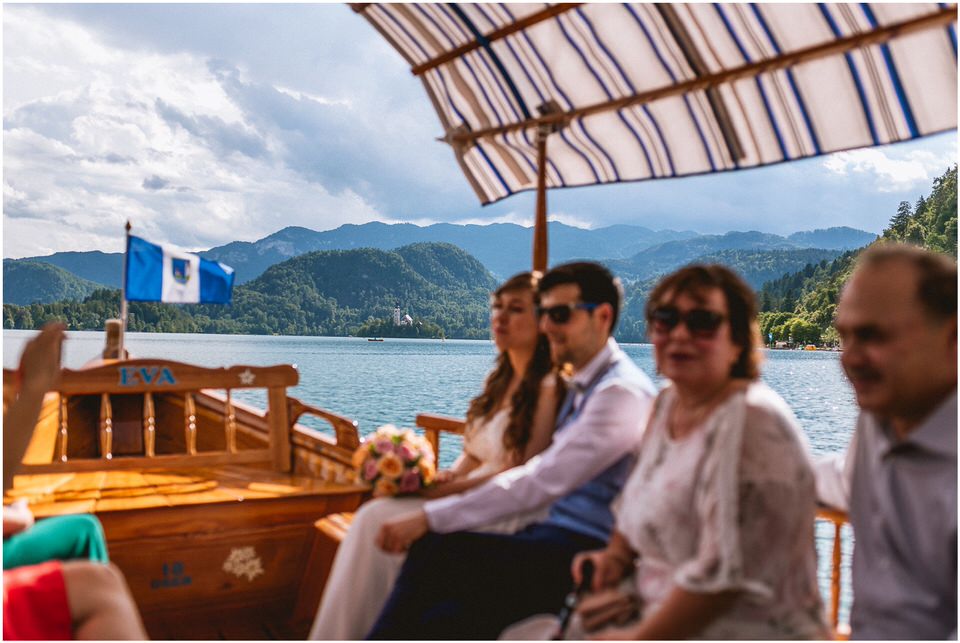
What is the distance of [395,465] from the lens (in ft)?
9.45

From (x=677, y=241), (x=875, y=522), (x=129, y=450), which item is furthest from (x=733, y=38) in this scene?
(x=677, y=241)

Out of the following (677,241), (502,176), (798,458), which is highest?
(677,241)

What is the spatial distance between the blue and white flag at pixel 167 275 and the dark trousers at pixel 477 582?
5817 millimetres

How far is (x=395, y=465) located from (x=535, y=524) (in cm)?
62

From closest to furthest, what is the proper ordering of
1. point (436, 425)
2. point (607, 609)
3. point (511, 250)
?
point (607, 609)
point (436, 425)
point (511, 250)

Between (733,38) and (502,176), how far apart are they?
1.76 metres

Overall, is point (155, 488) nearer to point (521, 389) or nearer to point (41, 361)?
point (521, 389)

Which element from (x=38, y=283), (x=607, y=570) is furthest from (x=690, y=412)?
(x=38, y=283)

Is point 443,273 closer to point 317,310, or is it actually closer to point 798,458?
point 317,310

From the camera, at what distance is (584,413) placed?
92.5 inches

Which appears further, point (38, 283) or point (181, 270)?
point (38, 283)

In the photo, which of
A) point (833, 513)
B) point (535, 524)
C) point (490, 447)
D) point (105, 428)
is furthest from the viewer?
point (105, 428)

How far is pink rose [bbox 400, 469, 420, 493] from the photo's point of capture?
288cm

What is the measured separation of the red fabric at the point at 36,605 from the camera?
186cm
